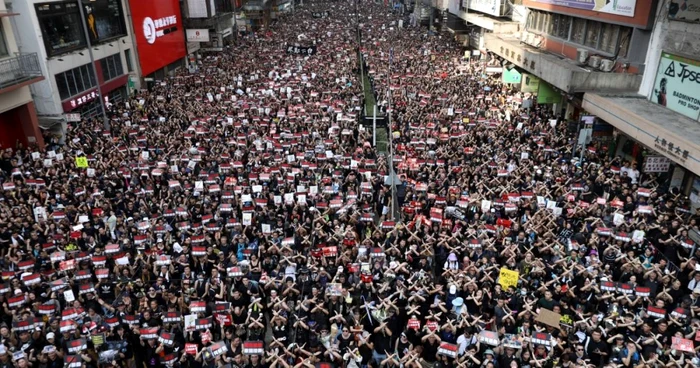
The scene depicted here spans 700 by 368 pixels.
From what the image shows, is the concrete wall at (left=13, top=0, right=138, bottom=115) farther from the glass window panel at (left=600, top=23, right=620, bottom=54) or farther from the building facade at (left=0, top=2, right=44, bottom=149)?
the glass window panel at (left=600, top=23, right=620, bottom=54)

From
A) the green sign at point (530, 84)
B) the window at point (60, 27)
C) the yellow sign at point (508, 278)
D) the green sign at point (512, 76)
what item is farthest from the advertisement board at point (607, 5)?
the window at point (60, 27)

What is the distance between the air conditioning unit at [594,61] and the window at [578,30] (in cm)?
259

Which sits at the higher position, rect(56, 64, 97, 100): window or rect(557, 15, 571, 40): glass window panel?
rect(557, 15, 571, 40): glass window panel

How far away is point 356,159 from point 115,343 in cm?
1011

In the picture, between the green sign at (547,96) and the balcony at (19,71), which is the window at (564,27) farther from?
the balcony at (19,71)

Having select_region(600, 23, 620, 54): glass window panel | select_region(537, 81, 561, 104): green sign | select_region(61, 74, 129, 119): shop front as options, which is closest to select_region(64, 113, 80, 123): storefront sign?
select_region(61, 74, 129, 119): shop front

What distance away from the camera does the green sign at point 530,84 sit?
84.9ft

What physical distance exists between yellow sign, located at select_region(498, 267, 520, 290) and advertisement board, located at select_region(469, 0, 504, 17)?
2883cm

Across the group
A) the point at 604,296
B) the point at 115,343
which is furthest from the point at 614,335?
the point at 115,343

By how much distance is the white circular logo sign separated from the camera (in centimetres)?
3338

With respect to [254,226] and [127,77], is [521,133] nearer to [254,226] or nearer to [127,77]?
[254,226]

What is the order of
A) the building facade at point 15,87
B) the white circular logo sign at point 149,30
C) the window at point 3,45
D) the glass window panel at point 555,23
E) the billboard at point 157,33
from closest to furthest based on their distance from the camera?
the building facade at point 15,87 → the window at point 3,45 → the glass window panel at point 555,23 → the billboard at point 157,33 → the white circular logo sign at point 149,30

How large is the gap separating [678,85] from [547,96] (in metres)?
8.02

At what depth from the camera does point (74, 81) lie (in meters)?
25.9
